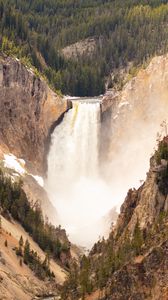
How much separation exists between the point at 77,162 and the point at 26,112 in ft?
44.5

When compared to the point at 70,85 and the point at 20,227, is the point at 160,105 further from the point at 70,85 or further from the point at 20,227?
the point at 70,85

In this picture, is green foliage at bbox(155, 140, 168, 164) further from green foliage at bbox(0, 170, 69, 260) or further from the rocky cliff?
the rocky cliff

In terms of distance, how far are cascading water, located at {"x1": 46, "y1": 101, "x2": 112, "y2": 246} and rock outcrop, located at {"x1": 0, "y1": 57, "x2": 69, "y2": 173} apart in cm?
226

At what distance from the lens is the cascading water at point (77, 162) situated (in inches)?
5143

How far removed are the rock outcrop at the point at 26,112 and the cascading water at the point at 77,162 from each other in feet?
7.42

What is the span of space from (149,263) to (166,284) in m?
2.91

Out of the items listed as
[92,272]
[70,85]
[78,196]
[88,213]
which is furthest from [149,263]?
[70,85]

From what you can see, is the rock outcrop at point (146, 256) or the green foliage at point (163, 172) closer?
the rock outcrop at point (146, 256)

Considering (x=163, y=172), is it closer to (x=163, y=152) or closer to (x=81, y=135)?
(x=163, y=152)

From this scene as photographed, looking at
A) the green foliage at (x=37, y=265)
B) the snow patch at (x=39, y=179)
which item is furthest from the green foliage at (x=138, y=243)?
the snow patch at (x=39, y=179)

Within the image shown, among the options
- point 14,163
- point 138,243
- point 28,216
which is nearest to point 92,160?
point 14,163

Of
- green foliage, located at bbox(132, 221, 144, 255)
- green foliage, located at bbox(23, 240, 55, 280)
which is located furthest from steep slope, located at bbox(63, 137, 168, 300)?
green foliage, located at bbox(23, 240, 55, 280)

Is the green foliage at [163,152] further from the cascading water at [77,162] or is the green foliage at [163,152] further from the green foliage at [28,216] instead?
the cascading water at [77,162]

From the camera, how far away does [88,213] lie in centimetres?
12362
